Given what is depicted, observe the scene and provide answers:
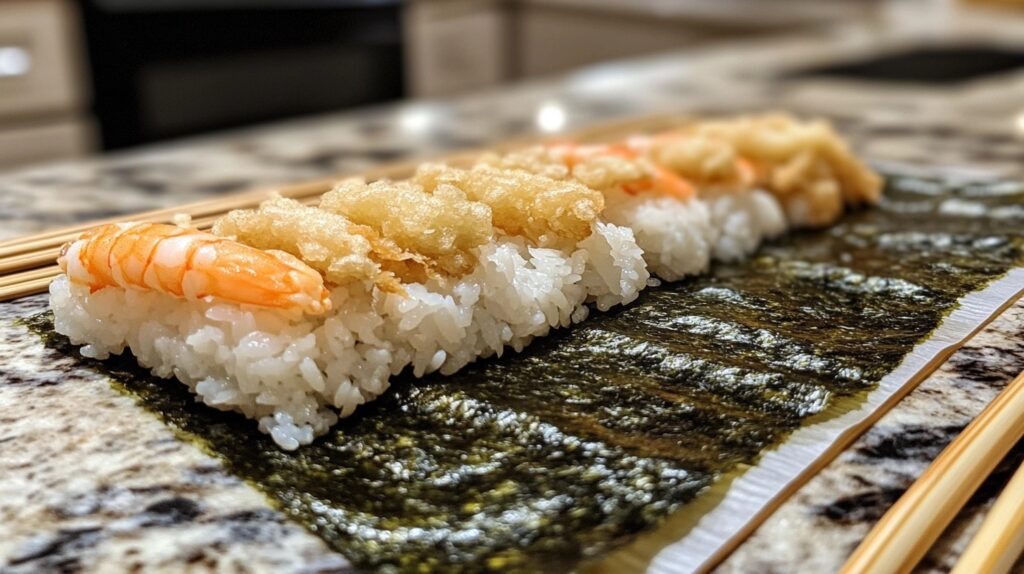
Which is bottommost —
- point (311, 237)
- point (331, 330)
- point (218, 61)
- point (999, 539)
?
point (999, 539)

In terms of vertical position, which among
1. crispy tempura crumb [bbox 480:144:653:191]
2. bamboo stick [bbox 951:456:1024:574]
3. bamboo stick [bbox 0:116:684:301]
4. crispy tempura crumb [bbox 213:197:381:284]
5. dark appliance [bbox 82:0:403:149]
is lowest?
bamboo stick [bbox 951:456:1024:574]

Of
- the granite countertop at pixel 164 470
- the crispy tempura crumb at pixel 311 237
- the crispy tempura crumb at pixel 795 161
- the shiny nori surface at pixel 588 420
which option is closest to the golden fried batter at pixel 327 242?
the crispy tempura crumb at pixel 311 237

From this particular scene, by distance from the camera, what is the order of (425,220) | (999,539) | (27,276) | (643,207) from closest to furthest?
(999,539) < (425,220) < (27,276) < (643,207)

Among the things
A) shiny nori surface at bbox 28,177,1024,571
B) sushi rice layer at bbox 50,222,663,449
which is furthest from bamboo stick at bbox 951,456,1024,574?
sushi rice layer at bbox 50,222,663,449

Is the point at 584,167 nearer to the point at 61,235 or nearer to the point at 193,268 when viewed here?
the point at 193,268

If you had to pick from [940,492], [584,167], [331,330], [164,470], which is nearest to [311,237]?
[331,330]

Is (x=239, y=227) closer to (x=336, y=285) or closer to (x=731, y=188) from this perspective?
(x=336, y=285)

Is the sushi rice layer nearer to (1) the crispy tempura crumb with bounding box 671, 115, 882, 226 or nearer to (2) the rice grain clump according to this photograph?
(2) the rice grain clump
